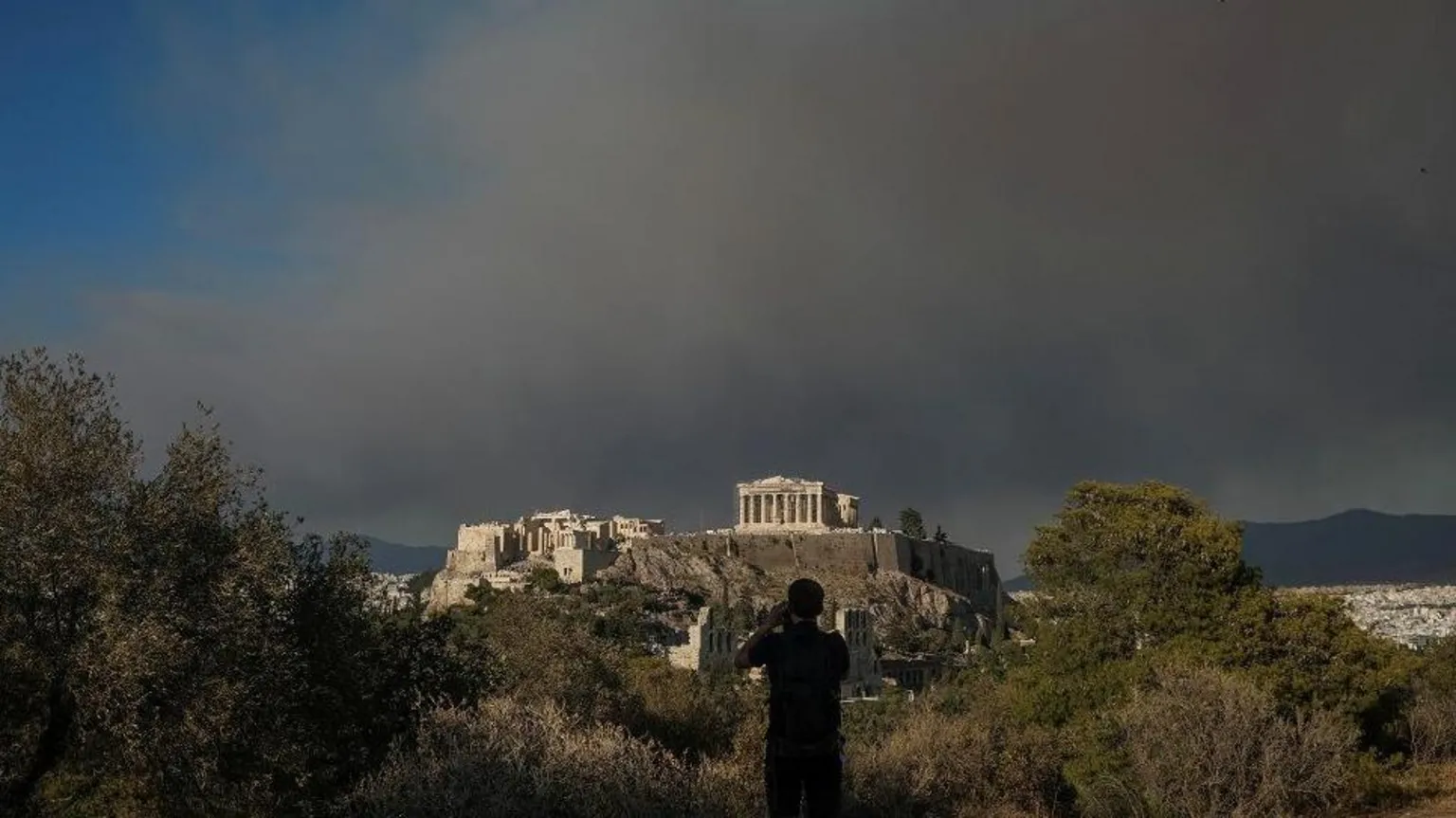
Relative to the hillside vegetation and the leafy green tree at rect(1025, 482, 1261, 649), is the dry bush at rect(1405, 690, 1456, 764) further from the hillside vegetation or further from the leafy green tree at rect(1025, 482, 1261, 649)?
the leafy green tree at rect(1025, 482, 1261, 649)

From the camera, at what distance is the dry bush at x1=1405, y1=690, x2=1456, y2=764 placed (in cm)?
2998

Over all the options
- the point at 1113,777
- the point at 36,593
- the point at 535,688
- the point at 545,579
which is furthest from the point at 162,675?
the point at 545,579

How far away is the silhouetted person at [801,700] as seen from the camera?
26.9 ft

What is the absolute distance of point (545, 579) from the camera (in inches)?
5064

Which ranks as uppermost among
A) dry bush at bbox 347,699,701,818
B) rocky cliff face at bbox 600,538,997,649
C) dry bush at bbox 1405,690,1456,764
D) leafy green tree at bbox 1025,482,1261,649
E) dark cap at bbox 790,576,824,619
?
rocky cliff face at bbox 600,538,997,649

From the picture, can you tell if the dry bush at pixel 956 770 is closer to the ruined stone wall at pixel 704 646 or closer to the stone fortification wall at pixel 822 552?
the ruined stone wall at pixel 704 646

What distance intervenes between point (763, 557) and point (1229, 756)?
12877cm

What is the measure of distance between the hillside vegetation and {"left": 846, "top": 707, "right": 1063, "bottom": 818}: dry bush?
64 mm

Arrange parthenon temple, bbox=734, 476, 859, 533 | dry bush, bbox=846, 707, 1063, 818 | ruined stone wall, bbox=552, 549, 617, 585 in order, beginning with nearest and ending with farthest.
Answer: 1. dry bush, bbox=846, 707, 1063, 818
2. ruined stone wall, bbox=552, 549, 617, 585
3. parthenon temple, bbox=734, 476, 859, 533

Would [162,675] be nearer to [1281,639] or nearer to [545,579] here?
[1281,639]

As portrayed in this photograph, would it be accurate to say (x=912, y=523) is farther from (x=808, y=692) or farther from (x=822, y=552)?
(x=808, y=692)

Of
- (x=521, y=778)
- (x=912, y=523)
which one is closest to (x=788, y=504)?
(x=912, y=523)

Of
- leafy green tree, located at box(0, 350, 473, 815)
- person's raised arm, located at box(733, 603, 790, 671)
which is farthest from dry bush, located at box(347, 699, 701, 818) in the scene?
person's raised arm, located at box(733, 603, 790, 671)

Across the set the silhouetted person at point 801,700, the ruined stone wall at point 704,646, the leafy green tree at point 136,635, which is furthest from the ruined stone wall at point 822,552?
the silhouetted person at point 801,700
